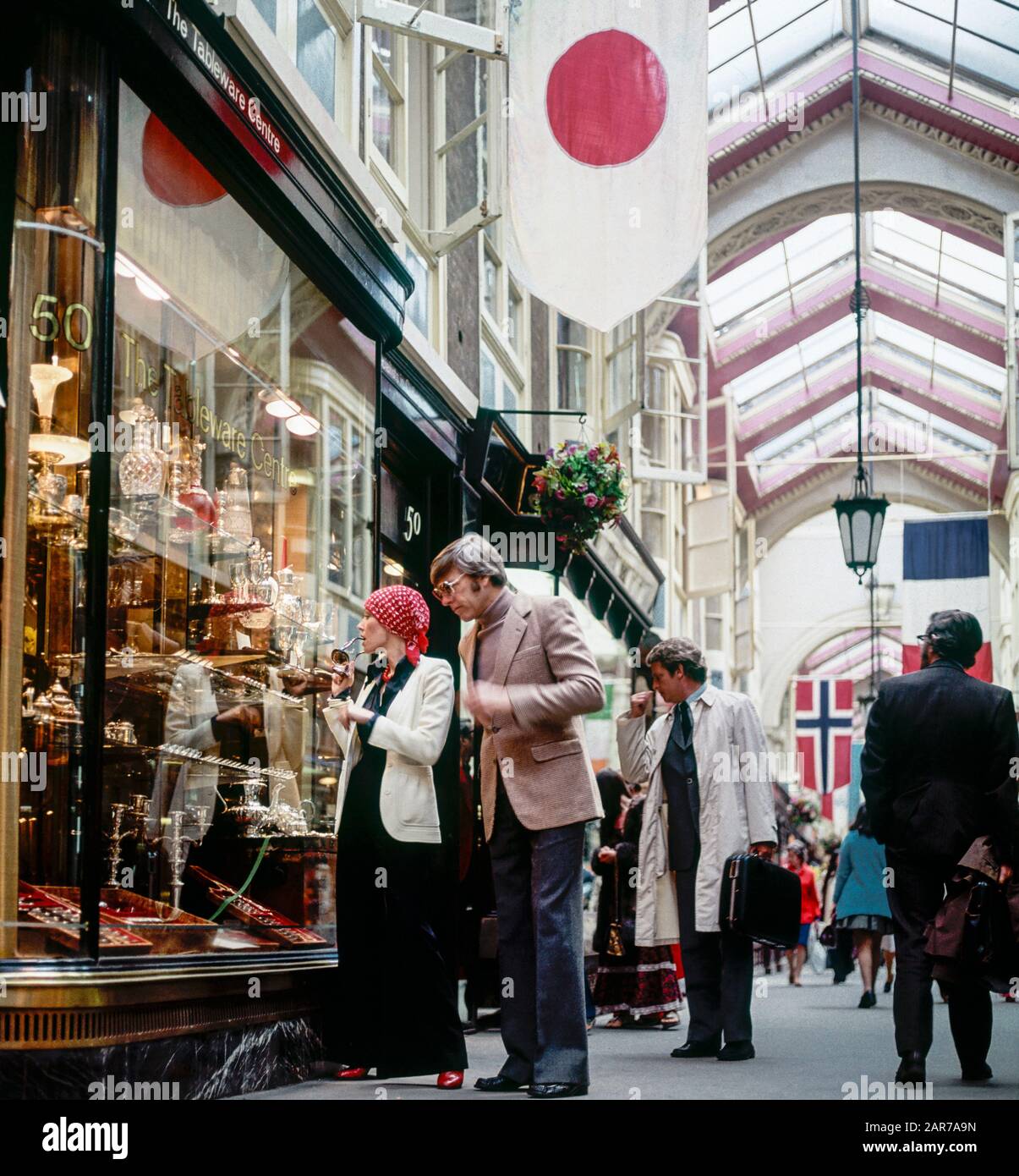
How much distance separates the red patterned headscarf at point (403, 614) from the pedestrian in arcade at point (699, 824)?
1.30 m

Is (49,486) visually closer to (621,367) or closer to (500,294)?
(500,294)

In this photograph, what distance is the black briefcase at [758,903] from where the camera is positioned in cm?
729

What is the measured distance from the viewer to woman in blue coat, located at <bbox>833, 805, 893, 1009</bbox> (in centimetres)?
1255

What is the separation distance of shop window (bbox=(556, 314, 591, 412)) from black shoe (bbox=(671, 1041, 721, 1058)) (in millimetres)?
10725

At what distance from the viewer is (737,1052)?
732cm

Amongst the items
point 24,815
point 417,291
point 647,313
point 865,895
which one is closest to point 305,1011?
point 24,815

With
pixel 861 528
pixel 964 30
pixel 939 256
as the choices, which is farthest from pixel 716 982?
pixel 939 256

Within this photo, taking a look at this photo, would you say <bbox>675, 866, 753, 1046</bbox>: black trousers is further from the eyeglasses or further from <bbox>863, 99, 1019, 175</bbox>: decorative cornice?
<bbox>863, 99, 1019, 175</bbox>: decorative cornice

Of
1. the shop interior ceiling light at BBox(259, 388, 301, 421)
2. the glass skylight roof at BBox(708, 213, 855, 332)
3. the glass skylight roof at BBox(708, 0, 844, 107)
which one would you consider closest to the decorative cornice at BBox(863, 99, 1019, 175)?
the glass skylight roof at BBox(708, 0, 844, 107)

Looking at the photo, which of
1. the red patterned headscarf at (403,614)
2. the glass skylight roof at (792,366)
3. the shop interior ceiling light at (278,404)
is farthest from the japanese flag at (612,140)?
the glass skylight roof at (792,366)
